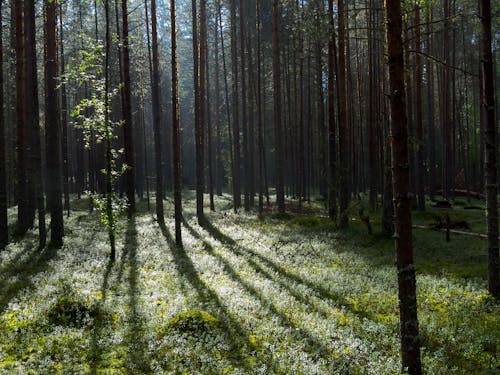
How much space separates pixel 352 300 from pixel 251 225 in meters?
12.7

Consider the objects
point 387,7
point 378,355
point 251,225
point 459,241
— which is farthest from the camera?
point 251,225

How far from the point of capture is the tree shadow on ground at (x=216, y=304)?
7361 millimetres

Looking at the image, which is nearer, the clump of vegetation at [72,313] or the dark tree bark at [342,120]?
the clump of vegetation at [72,313]

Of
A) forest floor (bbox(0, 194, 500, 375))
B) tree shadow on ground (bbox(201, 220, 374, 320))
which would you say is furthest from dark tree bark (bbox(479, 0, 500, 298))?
tree shadow on ground (bbox(201, 220, 374, 320))

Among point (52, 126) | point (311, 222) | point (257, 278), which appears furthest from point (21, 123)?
point (311, 222)

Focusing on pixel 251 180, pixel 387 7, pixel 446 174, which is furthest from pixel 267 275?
pixel 446 174

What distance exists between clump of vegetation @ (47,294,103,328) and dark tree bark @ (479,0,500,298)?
28.2 feet

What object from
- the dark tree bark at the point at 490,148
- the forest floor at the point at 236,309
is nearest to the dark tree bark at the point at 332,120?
the forest floor at the point at 236,309

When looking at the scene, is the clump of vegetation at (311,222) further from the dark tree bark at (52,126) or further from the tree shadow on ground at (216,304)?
the dark tree bark at (52,126)

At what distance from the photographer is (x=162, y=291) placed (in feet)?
34.6

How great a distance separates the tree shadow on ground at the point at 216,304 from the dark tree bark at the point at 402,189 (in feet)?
7.99

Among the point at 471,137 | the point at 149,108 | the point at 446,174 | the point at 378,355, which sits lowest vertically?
the point at 378,355

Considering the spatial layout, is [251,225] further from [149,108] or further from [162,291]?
[149,108]

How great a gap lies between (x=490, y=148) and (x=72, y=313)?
9.46 meters
